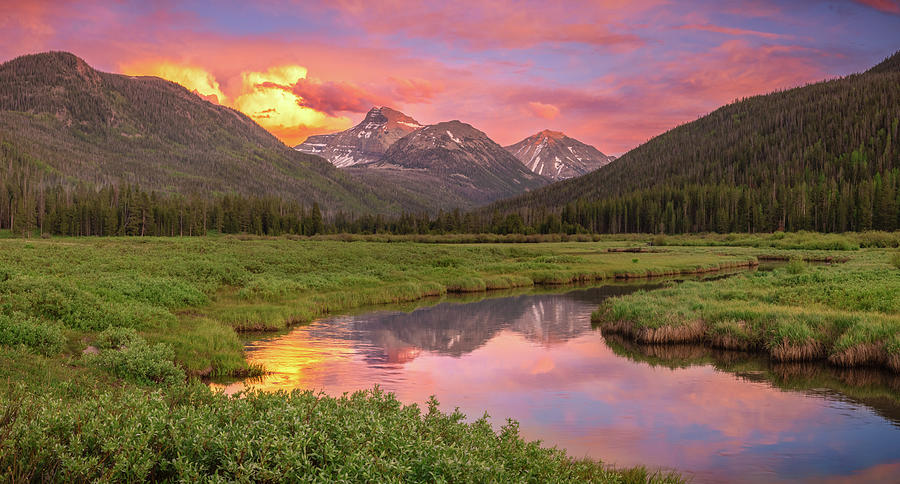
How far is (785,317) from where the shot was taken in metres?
29.5

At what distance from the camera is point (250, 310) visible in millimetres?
35531

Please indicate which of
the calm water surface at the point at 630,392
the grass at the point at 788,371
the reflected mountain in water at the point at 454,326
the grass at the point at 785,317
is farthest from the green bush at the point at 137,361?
the grass at the point at 785,317

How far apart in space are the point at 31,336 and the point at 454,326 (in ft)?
78.9

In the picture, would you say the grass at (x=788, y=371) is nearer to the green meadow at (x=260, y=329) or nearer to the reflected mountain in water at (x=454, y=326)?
the green meadow at (x=260, y=329)

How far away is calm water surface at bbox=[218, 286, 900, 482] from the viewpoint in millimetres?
16250

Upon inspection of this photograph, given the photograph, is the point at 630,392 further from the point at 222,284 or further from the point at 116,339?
the point at 222,284

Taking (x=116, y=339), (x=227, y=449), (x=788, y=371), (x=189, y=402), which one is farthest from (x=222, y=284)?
(x=227, y=449)

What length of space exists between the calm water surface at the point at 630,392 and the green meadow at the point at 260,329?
83.6 inches

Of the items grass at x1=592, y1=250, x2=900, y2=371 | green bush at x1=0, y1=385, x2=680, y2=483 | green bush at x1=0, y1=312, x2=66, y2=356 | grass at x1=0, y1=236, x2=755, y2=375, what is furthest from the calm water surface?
green bush at x1=0, y1=385, x2=680, y2=483

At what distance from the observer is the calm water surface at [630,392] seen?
53.3 ft

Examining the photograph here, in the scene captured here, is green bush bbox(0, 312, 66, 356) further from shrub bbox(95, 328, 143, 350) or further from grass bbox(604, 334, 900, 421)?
grass bbox(604, 334, 900, 421)

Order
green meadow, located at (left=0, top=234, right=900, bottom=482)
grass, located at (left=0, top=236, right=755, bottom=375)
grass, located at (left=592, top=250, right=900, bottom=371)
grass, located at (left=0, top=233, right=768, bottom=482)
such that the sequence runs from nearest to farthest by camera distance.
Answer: grass, located at (left=0, top=233, right=768, bottom=482) → green meadow, located at (left=0, top=234, right=900, bottom=482) → grass, located at (left=0, top=236, right=755, bottom=375) → grass, located at (left=592, top=250, right=900, bottom=371)

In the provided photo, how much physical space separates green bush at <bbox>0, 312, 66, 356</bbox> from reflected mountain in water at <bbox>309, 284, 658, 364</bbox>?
41.7ft

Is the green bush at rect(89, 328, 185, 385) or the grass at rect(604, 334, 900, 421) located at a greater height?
the green bush at rect(89, 328, 185, 385)
